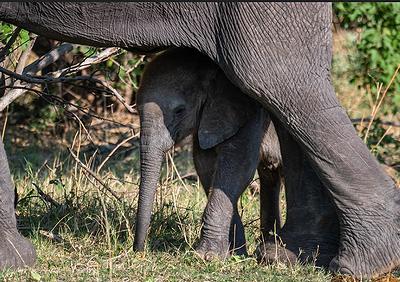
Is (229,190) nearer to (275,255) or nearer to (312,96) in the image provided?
(275,255)

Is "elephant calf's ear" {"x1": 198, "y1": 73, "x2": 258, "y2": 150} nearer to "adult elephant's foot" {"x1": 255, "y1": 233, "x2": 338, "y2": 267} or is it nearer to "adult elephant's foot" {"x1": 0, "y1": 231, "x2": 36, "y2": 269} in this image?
"adult elephant's foot" {"x1": 255, "y1": 233, "x2": 338, "y2": 267}

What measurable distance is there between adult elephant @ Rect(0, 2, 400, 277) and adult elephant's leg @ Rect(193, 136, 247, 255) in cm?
63

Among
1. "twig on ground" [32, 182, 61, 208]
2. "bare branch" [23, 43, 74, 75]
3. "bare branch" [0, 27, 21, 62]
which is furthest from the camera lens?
"bare branch" [23, 43, 74, 75]

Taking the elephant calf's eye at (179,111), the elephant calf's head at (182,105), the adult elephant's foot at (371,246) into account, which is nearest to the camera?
the adult elephant's foot at (371,246)

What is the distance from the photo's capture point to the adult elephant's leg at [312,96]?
571 cm

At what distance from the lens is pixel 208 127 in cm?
628

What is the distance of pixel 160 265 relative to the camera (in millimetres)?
5879

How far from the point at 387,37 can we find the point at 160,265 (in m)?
4.19

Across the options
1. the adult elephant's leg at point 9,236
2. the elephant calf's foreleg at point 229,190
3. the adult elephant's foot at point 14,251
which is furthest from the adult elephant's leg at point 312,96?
the adult elephant's foot at point 14,251

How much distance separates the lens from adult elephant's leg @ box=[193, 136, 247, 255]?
641cm

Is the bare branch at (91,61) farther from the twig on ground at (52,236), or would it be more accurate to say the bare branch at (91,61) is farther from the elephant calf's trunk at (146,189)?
the elephant calf's trunk at (146,189)

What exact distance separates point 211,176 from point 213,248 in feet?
1.64

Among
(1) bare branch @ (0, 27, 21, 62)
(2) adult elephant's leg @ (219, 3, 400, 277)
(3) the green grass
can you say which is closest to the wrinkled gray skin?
(3) the green grass

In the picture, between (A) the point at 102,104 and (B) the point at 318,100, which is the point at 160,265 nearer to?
(B) the point at 318,100
